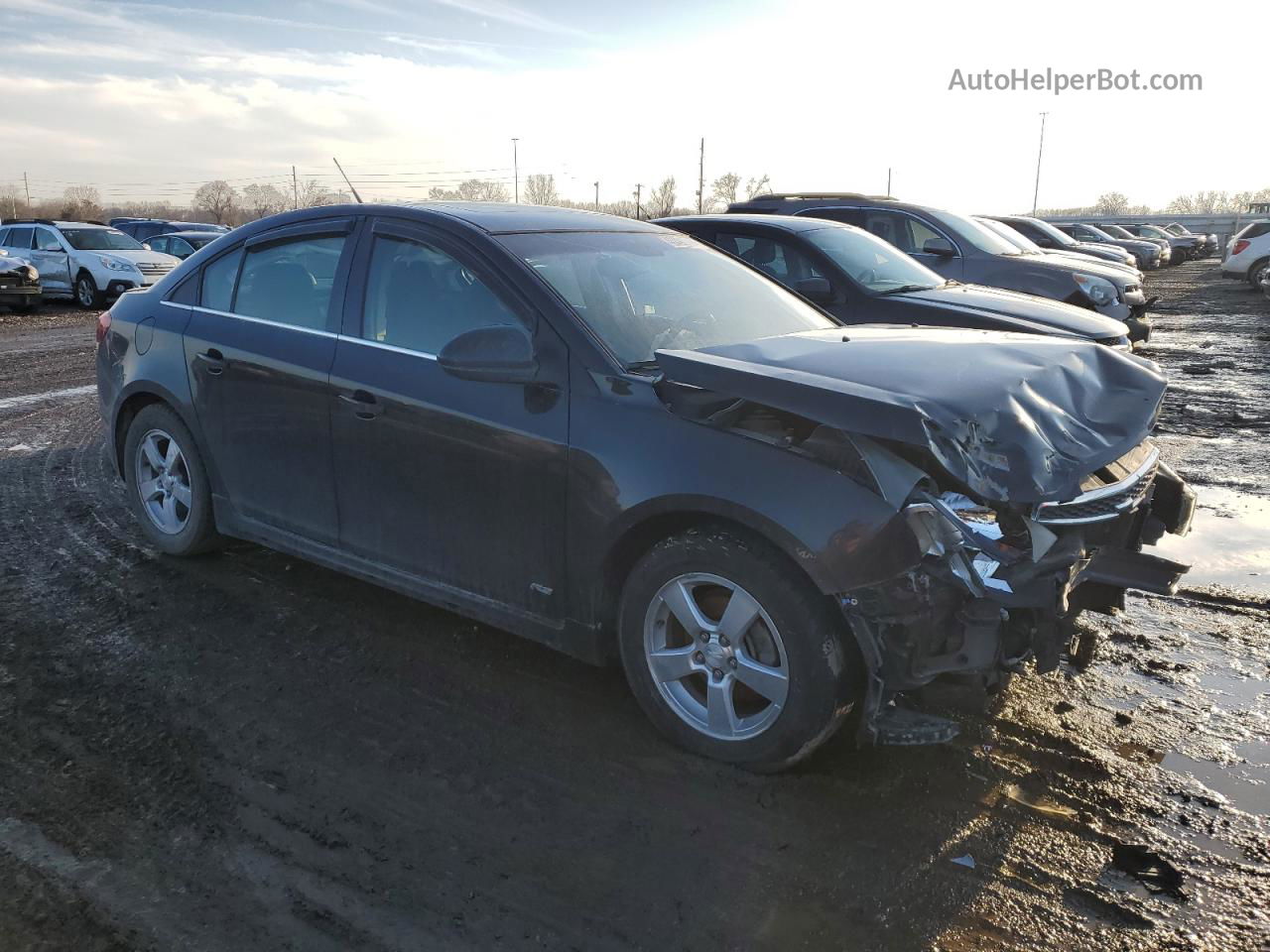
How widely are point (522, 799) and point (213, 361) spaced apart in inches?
108

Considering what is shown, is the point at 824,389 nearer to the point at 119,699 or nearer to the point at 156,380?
the point at 119,699

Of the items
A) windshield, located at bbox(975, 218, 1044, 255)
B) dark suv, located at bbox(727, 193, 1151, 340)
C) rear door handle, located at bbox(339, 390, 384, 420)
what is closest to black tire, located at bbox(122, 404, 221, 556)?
rear door handle, located at bbox(339, 390, 384, 420)

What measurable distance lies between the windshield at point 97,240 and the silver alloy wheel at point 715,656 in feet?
68.0

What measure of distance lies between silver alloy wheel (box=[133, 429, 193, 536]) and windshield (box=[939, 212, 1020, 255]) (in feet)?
28.2

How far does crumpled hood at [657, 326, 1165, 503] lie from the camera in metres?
2.91

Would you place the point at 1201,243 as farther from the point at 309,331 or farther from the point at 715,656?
the point at 715,656

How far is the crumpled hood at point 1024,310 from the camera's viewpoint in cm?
748

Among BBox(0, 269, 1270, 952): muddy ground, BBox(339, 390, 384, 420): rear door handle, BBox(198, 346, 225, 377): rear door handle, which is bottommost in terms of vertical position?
BBox(0, 269, 1270, 952): muddy ground

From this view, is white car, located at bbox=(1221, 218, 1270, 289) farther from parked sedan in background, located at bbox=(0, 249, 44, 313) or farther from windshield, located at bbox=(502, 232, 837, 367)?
parked sedan in background, located at bbox=(0, 249, 44, 313)

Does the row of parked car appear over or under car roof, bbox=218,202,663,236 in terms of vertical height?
under

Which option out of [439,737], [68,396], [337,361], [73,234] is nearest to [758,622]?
[439,737]

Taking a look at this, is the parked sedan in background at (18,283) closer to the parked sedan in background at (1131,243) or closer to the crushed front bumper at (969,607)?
the crushed front bumper at (969,607)

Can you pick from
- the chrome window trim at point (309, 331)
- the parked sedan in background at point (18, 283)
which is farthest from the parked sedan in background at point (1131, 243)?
the chrome window trim at point (309, 331)

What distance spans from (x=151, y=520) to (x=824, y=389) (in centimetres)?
385
